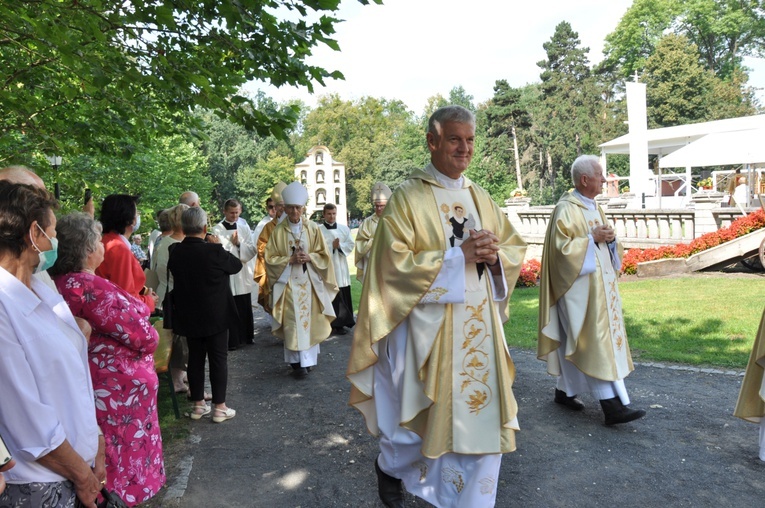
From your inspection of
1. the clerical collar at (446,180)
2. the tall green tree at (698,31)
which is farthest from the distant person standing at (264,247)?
the tall green tree at (698,31)

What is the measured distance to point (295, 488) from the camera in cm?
422

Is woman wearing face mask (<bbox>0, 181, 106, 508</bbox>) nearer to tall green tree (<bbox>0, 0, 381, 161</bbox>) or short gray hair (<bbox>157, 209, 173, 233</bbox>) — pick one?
tall green tree (<bbox>0, 0, 381, 161</bbox>)

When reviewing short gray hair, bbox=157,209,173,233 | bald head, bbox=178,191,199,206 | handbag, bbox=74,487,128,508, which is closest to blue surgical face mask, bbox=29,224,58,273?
handbag, bbox=74,487,128,508

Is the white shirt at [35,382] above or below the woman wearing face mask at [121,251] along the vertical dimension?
below

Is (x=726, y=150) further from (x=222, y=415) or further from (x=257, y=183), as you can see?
(x=257, y=183)

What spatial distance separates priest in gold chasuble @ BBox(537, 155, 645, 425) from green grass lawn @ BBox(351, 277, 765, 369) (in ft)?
7.63

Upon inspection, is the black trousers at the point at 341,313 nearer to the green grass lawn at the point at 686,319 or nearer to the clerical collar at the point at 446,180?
the green grass lawn at the point at 686,319

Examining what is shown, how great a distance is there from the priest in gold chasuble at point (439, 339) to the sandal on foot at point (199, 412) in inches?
96.7

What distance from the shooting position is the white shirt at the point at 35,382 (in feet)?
6.73

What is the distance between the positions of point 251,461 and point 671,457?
3.12m

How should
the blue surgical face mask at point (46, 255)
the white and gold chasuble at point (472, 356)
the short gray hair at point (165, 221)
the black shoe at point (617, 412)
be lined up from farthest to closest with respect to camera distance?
1. the short gray hair at point (165, 221)
2. the black shoe at point (617, 412)
3. the white and gold chasuble at point (472, 356)
4. the blue surgical face mask at point (46, 255)

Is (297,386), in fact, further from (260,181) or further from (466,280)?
(260,181)

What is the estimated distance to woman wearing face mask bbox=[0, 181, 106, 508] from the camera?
2.06 metres

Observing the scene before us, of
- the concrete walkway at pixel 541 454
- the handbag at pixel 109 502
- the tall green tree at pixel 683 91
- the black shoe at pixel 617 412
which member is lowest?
the concrete walkway at pixel 541 454
